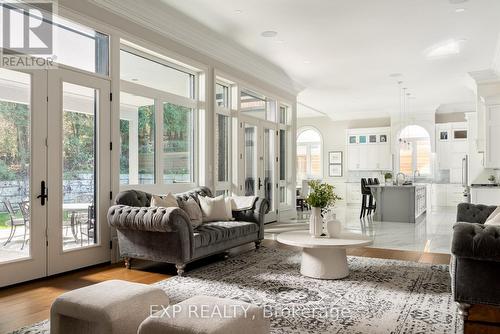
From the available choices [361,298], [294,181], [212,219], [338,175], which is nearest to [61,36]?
[212,219]

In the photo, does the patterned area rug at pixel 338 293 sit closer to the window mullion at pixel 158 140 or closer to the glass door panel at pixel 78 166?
the glass door panel at pixel 78 166

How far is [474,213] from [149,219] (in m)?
3.47

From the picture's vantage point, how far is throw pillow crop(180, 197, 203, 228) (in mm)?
4882

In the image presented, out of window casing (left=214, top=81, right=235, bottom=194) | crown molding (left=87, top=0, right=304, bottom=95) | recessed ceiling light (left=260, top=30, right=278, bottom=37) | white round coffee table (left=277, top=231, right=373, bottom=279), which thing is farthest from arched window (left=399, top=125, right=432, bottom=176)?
white round coffee table (left=277, top=231, right=373, bottom=279)

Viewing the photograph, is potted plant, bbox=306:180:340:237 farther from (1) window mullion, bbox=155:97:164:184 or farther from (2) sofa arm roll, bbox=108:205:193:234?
(1) window mullion, bbox=155:97:164:184

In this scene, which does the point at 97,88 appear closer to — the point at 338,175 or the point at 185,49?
the point at 185,49

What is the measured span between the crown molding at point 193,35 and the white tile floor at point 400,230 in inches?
123

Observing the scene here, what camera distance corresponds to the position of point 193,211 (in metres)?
4.93

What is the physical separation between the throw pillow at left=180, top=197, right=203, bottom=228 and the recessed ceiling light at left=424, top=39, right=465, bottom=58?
5.02 metres

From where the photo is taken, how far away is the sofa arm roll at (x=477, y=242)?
258 centimetres

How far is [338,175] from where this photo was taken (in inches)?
559

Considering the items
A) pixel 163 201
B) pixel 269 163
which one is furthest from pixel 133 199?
pixel 269 163

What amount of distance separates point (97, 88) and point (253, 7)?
7.56 feet

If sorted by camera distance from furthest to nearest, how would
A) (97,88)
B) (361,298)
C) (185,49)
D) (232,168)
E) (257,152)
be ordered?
(257,152), (232,168), (185,49), (97,88), (361,298)
